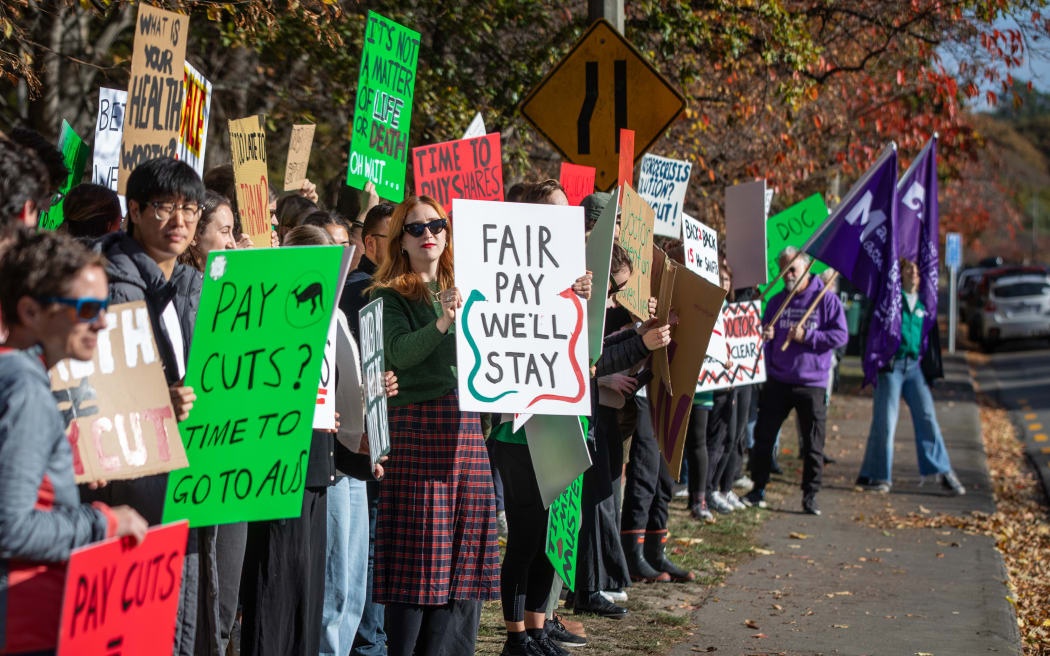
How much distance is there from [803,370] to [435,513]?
5.74 m

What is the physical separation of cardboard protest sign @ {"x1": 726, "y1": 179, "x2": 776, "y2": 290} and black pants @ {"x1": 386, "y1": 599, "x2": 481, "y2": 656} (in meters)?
4.79

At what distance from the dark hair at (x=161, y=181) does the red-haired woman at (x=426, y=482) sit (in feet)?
3.57

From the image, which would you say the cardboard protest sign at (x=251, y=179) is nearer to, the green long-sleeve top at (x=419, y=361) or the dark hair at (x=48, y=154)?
the green long-sleeve top at (x=419, y=361)

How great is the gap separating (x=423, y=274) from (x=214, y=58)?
29.0ft

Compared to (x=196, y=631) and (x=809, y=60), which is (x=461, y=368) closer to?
(x=196, y=631)

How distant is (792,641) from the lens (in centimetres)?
600

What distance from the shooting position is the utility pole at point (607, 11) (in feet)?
26.7

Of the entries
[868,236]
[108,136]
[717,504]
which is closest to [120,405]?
[108,136]

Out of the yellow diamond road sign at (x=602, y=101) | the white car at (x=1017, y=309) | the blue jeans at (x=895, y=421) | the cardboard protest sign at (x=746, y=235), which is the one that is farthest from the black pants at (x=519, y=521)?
the white car at (x=1017, y=309)

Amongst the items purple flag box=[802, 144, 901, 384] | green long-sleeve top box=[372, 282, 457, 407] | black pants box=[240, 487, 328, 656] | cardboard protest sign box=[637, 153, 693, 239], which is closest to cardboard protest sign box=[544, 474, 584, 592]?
green long-sleeve top box=[372, 282, 457, 407]

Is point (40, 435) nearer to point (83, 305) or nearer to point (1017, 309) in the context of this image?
point (83, 305)

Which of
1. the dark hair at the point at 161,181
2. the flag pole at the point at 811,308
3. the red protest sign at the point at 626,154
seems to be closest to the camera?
the dark hair at the point at 161,181

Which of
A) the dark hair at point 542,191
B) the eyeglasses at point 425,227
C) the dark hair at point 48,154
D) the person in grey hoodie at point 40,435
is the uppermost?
the dark hair at point 542,191

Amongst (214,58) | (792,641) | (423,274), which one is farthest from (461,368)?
(214,58)
